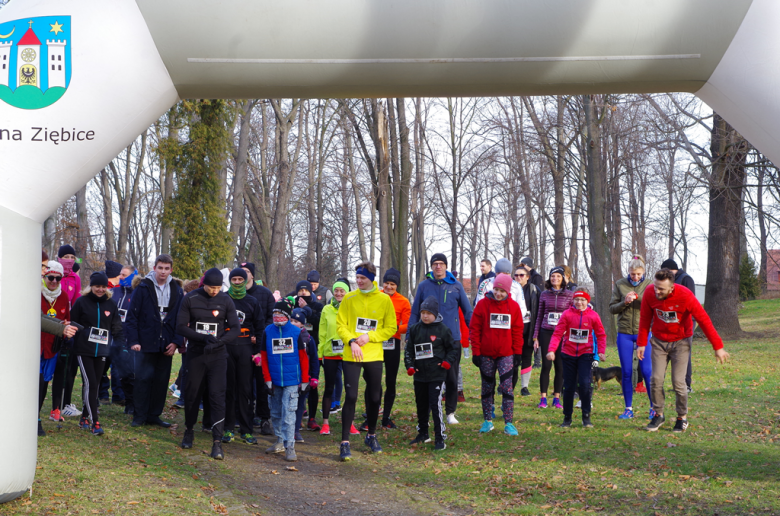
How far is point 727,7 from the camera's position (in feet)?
16.6

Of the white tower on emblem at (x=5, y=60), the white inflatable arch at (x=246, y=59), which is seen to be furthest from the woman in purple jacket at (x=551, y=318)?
the white tower on emblem at (x=5, y=60)

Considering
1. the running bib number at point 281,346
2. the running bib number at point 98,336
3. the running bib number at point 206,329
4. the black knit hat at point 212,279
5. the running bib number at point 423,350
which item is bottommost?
the running bib number at point 423,350

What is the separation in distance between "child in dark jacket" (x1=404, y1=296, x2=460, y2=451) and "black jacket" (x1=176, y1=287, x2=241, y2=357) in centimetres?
200

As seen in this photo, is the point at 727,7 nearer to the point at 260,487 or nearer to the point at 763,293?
the point at 260,487

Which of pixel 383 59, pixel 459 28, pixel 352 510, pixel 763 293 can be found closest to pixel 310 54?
pixel 383 59

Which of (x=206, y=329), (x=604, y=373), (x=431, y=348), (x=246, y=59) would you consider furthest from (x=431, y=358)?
(x=604, y=373)

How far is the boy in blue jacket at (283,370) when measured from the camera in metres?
7.29

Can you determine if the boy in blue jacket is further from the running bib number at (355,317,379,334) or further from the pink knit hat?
the pink knit hat

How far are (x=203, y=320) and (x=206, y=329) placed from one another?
100 millimetres

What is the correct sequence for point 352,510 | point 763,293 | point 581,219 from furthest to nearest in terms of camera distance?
point 763,293, point 581,219, point 352,510

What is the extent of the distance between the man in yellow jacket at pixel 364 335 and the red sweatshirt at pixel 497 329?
4.36 feet

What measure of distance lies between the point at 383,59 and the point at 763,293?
1516 inches

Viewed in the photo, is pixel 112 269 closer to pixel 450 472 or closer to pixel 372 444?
pixel 372 444

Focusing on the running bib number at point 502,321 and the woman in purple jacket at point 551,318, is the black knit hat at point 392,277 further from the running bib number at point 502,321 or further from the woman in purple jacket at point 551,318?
the woman in purple jacket at point 551,318
